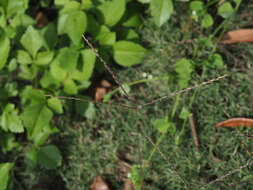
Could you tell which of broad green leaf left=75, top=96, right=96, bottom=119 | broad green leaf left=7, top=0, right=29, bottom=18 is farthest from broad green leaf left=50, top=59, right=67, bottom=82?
broad green leaf left=7, top=0, right=29, bottom=18

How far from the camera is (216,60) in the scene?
6.18ft

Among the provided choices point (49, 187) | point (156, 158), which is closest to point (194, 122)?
point (156, 158)

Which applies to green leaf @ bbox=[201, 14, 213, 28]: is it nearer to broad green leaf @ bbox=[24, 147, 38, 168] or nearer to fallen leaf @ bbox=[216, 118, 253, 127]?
fallen leaf @ bbox=[216, 118, 253, 127]

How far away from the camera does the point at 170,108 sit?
2.04 metres

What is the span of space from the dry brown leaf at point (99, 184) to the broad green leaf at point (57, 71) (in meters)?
0.76

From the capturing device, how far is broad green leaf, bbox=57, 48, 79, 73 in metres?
1.84

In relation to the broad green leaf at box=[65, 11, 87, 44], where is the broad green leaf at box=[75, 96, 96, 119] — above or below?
below

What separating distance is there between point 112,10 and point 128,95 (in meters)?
0.59

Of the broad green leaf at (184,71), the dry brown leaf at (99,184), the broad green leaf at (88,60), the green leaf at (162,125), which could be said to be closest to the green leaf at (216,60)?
the broad green leaf at (184,71)

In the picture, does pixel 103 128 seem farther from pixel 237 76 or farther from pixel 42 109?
pixel 237 76

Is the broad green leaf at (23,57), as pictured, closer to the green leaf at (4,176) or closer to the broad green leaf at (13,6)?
the broad green leaf at (13,6)

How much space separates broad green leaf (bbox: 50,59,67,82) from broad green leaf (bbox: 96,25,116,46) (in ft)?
1.11

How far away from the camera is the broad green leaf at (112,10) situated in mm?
1899

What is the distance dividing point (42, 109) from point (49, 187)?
753 millimetres
